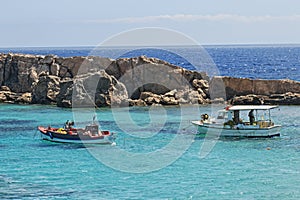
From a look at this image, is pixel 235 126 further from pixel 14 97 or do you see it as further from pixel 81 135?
pixel 14 97

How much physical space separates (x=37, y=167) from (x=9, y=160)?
10.5ft

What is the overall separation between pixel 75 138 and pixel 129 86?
26555 millimetres

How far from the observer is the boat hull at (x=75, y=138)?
44500 millimetres

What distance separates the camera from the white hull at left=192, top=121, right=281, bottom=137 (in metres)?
47.0

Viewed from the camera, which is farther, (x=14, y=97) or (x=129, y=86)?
(x=14, y=97)

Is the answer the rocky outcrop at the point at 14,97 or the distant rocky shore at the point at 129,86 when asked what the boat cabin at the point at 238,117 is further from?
the rocky outcrop at the point at 14,97

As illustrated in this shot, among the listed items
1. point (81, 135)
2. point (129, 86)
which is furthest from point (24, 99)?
point (81, 135)

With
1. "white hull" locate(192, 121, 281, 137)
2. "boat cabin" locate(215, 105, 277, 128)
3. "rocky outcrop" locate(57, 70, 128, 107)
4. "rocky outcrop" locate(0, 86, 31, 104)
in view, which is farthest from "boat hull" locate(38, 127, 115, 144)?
"rocky outcrop" locate(0, 86, 31, 104)

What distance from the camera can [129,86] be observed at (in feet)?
234

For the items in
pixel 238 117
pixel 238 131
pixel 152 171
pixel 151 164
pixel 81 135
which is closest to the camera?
pixel 152 171

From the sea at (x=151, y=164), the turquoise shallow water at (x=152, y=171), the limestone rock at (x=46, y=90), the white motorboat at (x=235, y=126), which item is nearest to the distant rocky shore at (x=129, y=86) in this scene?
the limestone rock at (x=46, y=90)

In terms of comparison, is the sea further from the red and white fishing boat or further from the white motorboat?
the white motorboat

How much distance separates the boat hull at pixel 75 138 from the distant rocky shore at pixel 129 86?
19.9 meters

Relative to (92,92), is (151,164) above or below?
below
